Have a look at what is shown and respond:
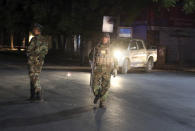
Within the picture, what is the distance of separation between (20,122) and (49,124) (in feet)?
1.93

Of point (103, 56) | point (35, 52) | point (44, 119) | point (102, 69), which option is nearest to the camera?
point (44, 119)

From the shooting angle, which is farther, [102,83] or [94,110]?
[102,83]

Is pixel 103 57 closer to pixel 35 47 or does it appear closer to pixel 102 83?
pixel 102 83

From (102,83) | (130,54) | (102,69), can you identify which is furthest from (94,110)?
(130,54)

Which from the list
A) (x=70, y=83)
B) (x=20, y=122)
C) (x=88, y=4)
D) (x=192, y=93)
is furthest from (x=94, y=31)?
(x=20, y=122)

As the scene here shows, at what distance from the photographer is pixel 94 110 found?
28.7ft

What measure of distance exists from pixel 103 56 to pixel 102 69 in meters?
0.33

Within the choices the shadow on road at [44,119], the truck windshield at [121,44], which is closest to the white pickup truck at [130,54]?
the truck windshield at [121,44]

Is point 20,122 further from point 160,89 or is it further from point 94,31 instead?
point 94,31

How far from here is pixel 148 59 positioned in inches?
835

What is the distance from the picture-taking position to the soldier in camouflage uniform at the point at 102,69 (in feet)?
29.8

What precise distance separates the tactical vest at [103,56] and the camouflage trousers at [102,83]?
Answer: 0.73ft

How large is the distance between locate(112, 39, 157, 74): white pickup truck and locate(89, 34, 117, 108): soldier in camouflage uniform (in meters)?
9.03

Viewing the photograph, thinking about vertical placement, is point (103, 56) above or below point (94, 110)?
above
